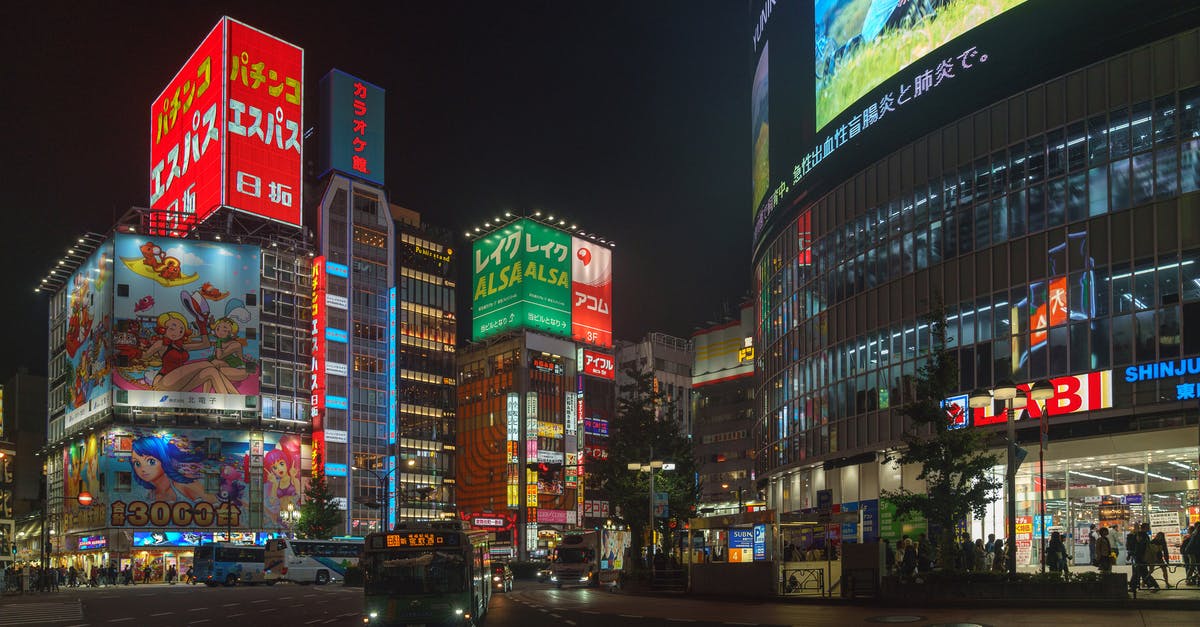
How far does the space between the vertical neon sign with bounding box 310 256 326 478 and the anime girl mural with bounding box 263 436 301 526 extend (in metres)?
2.38

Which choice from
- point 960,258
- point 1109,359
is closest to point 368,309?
point 960,258

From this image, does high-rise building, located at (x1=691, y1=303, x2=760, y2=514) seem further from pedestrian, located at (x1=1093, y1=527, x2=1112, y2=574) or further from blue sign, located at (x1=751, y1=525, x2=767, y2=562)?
pedestrian, located at (x1=1093, y1=527, x2=1112, y2=574)

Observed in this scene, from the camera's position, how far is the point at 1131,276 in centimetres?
4059

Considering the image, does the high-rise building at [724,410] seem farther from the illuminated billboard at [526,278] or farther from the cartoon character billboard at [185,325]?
the cartoon character billboard at [185,325]

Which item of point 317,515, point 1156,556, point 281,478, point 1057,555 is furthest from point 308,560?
point 1156,556

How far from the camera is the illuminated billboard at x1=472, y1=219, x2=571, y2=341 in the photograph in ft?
467

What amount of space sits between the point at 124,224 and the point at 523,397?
5591 centimetres

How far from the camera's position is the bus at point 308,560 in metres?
79.7

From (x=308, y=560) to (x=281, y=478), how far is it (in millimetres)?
33591

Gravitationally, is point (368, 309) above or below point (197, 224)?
below

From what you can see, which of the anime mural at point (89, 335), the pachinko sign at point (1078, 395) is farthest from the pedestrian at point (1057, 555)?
the anime mural at point (89, 335)

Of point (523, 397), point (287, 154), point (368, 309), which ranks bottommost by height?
point (523, 397)

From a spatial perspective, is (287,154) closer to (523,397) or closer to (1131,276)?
(523,397)

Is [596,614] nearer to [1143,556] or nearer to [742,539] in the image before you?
[1143,556]
